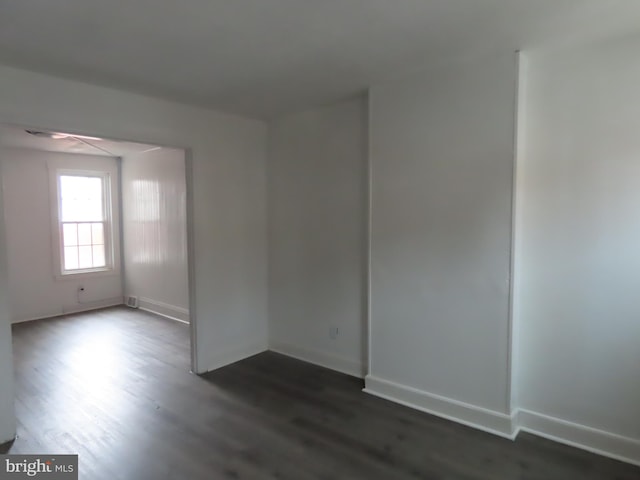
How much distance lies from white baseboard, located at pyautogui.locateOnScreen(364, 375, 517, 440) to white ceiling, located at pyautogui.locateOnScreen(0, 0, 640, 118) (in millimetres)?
2436

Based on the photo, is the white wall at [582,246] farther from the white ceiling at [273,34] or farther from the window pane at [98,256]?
the window pane at [98,256]

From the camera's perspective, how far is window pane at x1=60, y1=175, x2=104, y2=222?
6.07 m

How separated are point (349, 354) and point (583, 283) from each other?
205cm

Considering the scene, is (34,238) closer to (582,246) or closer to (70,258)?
(70,258)

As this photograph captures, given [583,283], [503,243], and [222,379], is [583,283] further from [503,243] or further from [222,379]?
[222,379]

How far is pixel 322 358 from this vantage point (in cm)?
396

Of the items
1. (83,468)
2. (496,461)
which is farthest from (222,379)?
(496,461)

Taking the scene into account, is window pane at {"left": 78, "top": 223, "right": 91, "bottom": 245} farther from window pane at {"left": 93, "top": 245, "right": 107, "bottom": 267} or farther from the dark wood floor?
the dark wood floor

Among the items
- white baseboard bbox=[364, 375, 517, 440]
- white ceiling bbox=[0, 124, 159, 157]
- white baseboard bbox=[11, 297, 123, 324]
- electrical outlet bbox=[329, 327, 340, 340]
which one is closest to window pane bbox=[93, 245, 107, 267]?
white baseboard bbox=[11, 297, 123, 324]

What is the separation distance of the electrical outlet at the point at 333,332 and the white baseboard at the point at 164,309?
8.46 ft

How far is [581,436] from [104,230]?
676cm

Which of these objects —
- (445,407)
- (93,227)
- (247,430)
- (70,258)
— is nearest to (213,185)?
(247,430)

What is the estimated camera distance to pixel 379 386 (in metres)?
3.30

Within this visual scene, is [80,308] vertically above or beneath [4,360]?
beneath
